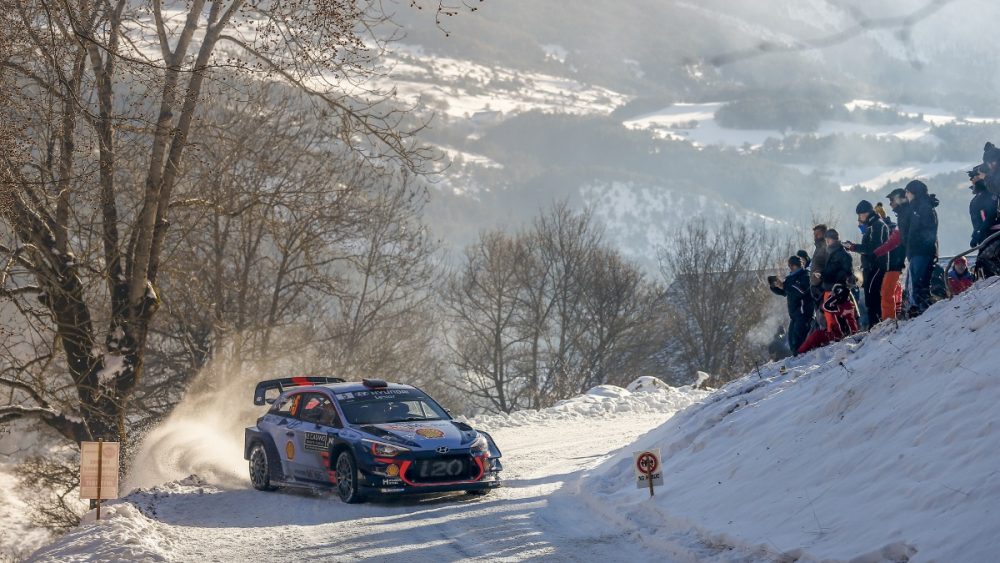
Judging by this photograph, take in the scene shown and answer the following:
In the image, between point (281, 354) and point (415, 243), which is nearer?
point (281, 354)

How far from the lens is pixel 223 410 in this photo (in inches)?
1130

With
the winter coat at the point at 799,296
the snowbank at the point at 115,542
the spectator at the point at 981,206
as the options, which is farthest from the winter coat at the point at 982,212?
the snowbank at the point at 115,542

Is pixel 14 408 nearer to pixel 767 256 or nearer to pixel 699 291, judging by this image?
pixel 699 291

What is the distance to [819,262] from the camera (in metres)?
17.2

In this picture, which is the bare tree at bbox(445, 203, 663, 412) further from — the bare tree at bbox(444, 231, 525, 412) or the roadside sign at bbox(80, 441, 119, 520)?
the roadside sign at bbox(80, 441, 119, 520)

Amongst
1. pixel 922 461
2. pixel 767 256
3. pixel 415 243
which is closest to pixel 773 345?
pixel 922 461

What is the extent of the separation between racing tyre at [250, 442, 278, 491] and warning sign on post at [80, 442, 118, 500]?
3140 millimetres

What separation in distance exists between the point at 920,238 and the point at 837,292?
2171mm

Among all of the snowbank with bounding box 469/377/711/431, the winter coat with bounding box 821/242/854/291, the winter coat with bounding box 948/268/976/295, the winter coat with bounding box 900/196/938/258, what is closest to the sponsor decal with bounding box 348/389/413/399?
the winter coat with bounding box 821/242/854/291

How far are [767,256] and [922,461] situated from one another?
2761 inches

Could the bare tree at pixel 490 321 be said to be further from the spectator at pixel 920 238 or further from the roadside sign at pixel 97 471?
the roadside sign at pixel 97 471

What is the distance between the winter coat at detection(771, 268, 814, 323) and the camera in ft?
58.3

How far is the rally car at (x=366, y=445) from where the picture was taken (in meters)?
13.1

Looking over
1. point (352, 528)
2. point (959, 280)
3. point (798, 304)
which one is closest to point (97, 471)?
point (352, 528)
